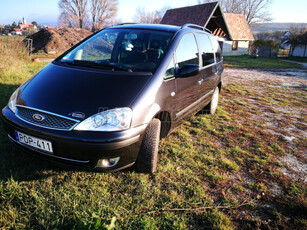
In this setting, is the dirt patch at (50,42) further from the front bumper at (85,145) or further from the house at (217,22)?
the front bumper at (85,145)

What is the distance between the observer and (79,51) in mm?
3121

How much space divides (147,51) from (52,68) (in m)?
1.26

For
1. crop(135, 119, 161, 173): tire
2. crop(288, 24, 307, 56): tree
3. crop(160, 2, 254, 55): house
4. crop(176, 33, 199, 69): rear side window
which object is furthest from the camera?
crop(288, 24, 307, 56): tree

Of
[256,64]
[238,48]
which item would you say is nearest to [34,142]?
[256,64]

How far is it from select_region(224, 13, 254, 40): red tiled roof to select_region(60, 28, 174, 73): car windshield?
30.4 m

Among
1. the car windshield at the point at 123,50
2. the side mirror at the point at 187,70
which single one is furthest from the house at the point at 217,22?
the side mirror at the point at 187,70

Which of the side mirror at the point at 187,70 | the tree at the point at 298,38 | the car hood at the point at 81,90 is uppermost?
the tree at the point at 298,38

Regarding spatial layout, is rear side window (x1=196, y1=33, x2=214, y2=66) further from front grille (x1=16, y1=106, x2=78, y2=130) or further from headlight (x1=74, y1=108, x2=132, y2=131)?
front grille (x1=16, y1=106, x2=78, y2=130)

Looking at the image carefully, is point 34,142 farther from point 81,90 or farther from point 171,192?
point 171,192

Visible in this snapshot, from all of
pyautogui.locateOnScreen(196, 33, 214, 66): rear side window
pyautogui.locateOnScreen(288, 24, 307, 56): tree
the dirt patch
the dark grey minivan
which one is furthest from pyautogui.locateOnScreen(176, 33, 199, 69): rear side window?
pyautogui.locateOnScreen(288, 24, 307, 56): tree

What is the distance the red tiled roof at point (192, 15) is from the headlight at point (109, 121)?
22.7m

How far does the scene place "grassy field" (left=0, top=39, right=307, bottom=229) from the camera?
1868mm

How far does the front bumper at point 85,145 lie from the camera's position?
193cm

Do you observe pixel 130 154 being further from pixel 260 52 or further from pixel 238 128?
pixel 260 52
